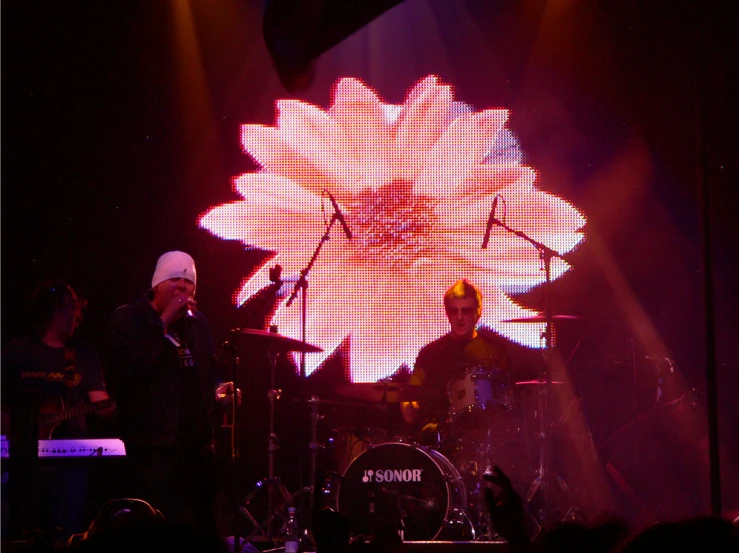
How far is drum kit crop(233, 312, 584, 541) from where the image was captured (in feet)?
18.3

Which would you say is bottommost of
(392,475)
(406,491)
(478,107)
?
(406,491)

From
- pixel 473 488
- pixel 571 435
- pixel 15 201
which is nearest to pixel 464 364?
pixel 473 488

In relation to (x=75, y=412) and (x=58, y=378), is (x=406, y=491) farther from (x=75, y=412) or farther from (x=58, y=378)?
(x=58, y=378)

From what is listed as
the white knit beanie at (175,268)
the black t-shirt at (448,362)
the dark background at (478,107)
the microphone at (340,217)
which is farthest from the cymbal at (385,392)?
the white knit beanie at (175,268)

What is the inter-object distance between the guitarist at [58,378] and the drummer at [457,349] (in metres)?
2.09

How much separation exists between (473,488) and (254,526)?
151 cm

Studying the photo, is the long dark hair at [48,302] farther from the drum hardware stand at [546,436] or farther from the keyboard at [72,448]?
the drum hardware stand at [546,436]

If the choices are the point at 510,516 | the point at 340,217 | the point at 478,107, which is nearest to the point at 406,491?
the point at 340,217

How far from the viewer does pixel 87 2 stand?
6.57m

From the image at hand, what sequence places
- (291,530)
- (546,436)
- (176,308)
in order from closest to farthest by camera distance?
(176,308) → (291,530) → (546,436)

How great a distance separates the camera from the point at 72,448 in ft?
13.0

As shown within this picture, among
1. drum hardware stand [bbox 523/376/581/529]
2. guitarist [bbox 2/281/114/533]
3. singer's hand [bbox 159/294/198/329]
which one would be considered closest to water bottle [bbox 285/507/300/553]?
guitarist [bbox 2/281/114/533]

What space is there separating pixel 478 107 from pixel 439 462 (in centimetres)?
271

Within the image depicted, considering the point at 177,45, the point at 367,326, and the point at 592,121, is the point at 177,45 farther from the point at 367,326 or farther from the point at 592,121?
the point at 592,121
